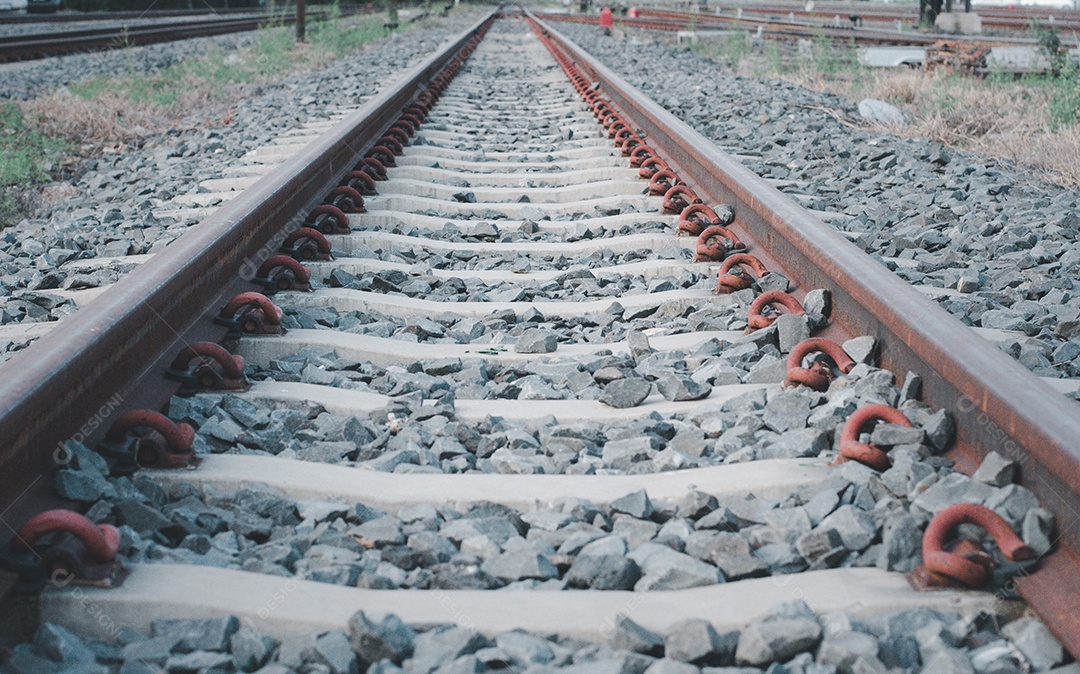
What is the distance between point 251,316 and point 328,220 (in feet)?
4.03

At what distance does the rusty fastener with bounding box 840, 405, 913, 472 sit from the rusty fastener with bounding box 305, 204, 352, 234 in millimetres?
2452

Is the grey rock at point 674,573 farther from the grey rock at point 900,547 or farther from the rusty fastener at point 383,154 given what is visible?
the rusty fastener at point 383,154

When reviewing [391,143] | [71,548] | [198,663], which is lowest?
[198,663]

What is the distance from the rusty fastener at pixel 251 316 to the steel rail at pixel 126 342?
44 millimetres

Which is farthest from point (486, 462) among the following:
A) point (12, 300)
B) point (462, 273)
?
point (12, 300)

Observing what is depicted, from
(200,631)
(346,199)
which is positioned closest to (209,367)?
(200,631)

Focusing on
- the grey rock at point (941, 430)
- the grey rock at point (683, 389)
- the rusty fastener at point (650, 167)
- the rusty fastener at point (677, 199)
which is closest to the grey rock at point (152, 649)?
the grey rock at point (683, 389)

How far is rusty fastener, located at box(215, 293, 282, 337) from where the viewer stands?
2.91 m

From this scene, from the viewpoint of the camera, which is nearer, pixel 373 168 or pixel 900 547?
pixel 900 547

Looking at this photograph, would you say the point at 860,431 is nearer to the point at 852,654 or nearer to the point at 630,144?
the point at 852,654

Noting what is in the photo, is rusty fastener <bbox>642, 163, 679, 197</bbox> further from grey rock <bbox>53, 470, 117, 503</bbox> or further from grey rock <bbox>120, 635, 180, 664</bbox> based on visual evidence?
grey rock <bbox>120, 635, 180, 664</bbox>

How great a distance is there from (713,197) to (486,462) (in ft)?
7.88

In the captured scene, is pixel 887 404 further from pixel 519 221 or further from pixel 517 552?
pixel 519 221

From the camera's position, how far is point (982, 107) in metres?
8.15
